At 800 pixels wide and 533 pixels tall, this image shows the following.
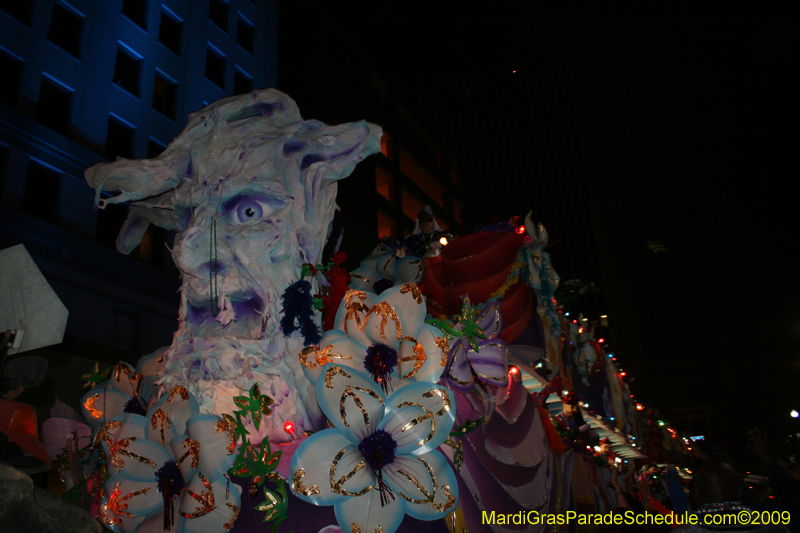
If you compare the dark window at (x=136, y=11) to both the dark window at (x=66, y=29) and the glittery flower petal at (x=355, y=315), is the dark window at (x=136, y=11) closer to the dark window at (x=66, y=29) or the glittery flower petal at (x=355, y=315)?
the dark window at (x=66, y=29)

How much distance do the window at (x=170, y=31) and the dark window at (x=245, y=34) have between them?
6.88ft

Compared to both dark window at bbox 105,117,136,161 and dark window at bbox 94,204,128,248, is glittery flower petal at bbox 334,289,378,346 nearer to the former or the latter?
dark window at bbox 94,204,128,248

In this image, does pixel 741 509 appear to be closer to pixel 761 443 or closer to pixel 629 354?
pixel 761 443

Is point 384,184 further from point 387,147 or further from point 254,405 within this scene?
point 254,405

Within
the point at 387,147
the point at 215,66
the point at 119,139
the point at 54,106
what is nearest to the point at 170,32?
the point at 215,66

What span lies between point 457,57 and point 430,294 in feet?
25.4

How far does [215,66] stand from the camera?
15.9 meters

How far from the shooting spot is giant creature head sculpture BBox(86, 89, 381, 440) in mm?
3385

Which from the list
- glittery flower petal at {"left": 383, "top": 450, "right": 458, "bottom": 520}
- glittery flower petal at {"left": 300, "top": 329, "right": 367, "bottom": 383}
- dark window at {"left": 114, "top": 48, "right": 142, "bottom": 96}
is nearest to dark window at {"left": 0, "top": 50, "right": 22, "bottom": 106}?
dark window at {"left": 114, "top": 48, "right": 142, "bottom": 96}

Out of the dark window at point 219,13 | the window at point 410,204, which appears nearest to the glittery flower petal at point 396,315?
the dark window at point 219,13

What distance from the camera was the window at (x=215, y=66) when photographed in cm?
1567

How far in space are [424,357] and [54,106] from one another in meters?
11.7

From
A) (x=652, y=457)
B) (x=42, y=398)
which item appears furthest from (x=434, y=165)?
(x=42, y=398)

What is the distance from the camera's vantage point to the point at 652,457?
12336 mm
